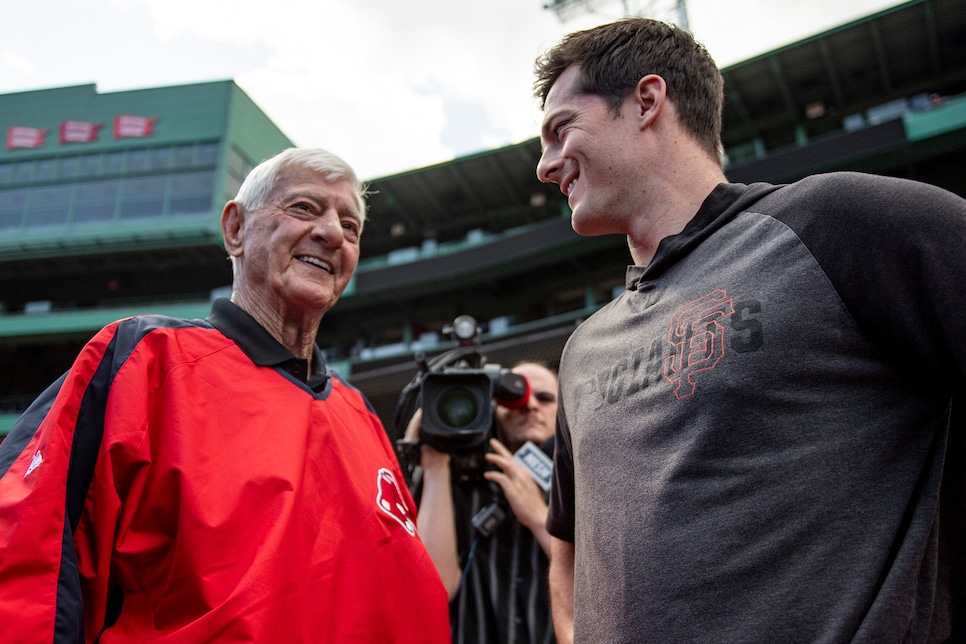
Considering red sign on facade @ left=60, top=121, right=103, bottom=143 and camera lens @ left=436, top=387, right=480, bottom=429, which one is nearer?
camera lens @ left=436, top=387, right=480, bottom=429

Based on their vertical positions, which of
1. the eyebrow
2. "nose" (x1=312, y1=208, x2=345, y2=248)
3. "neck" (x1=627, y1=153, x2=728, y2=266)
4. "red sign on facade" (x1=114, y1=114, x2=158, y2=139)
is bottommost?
"neck" (x1=627, y1=153, x2=728, y2=266)

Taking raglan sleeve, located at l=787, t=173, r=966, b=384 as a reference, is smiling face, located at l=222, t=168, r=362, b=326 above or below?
above

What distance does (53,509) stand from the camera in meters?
1.18

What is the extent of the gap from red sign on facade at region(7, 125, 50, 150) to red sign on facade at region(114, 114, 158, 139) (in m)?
3.07

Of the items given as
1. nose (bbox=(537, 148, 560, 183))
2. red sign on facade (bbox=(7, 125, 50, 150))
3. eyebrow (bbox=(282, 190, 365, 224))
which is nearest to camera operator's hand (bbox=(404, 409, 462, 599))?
eyebrow (bbox=(282, 190, 365, 224))

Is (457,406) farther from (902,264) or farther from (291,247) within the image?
(902,264)

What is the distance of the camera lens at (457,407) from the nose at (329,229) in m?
0.72

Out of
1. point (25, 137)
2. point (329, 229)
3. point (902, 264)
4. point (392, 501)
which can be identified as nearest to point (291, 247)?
point (329, 229)

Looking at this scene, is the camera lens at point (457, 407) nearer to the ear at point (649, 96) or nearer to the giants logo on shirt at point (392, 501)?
the giants logo on shirt at point (392, 501)

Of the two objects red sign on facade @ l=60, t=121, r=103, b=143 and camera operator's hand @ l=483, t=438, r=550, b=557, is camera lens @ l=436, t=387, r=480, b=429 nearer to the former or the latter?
camera operator's hand @ l=483, t=438, r=550, b=557

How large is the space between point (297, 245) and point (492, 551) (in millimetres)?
1320

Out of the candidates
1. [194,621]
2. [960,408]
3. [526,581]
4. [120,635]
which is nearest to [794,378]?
[960,408]

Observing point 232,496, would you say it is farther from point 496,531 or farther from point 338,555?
point 496,531

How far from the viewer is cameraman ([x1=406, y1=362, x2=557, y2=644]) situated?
2.30 metres
